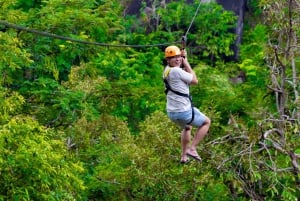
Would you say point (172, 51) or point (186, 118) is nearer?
point (172, 51)

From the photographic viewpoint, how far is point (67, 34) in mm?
12758

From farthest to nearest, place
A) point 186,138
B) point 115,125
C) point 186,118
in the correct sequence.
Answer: point 115,125, point 186,138, point 186,118

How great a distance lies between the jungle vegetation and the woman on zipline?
1649mm

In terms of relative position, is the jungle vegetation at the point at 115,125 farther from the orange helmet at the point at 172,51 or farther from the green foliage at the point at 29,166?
the orange helmet at the point at 172,51

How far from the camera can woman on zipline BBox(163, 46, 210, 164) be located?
727 centimetres

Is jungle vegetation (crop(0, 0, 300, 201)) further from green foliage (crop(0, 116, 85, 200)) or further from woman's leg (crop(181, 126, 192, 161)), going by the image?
woman's leg (crop(181, 126, 192, 161))

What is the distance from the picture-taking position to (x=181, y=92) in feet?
24.5

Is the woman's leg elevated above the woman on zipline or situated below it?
below

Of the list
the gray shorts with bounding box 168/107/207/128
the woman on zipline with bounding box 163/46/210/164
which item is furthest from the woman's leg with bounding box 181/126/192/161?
the gray shorts with bounding box 168/107/207/128

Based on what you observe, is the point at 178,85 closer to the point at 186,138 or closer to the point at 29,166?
the point at 186,138

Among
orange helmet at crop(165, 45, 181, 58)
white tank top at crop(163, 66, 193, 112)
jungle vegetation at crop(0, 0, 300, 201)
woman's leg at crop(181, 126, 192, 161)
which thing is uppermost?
orange helmet at crop(165, 45, 181, 58)

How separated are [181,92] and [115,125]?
220 inches

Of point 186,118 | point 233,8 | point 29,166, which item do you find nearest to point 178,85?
point 186,118

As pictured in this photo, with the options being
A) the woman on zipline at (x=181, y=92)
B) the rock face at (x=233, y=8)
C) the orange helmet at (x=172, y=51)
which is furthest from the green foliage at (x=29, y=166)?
the rock face at (x=233, y=8)
